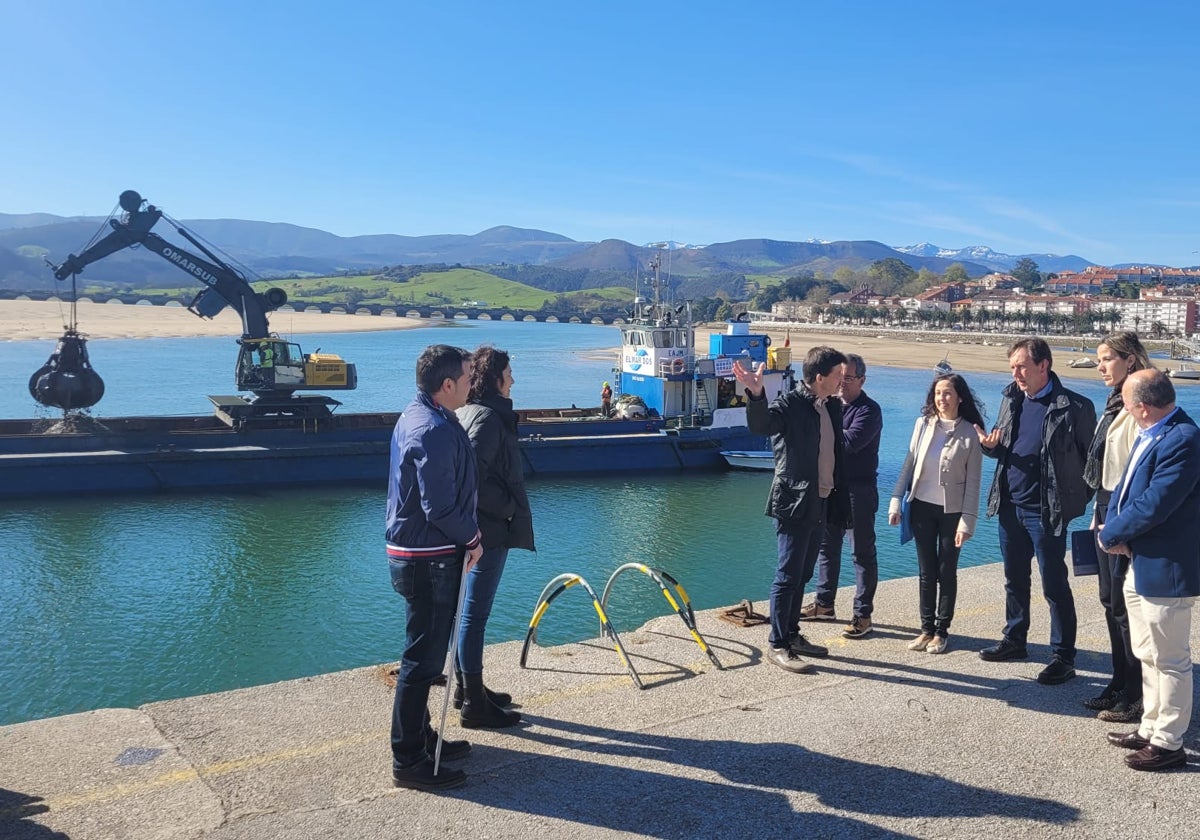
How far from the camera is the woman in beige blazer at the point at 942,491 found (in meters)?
5.08

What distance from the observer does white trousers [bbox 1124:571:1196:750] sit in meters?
3.66

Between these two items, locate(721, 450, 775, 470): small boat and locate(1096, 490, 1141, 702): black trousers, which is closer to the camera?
locate(1096, 490, 1141, 702): black trousers

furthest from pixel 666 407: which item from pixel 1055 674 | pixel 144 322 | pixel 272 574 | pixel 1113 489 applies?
pixel 144 322

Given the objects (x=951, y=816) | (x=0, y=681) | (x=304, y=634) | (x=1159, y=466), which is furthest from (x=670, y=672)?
(x=0, y=681)

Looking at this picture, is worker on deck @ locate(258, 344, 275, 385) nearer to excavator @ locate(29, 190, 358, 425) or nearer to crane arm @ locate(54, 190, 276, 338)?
excavator @ locate(29, 190, 358, 425)

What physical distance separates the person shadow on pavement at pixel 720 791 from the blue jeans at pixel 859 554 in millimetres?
1874

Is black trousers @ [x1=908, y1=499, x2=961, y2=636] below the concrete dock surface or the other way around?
the other way around

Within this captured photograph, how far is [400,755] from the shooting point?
3.52m

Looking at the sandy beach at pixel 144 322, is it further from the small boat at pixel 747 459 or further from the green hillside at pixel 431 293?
the small boat at pixel 747 459

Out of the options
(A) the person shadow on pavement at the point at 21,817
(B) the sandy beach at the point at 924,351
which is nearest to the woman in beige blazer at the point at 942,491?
(A) the person shadow on pavement at the point at 21,817

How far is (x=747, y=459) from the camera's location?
66.7 feet

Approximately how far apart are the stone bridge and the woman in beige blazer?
120496mm

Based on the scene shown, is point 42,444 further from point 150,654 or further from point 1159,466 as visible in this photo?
point 1159,466

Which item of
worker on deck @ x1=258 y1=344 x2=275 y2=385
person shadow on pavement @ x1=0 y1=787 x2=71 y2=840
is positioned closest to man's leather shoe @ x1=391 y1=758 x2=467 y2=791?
person shadow on pavement @ x1=0 y1=787 x2=71 y2=840
